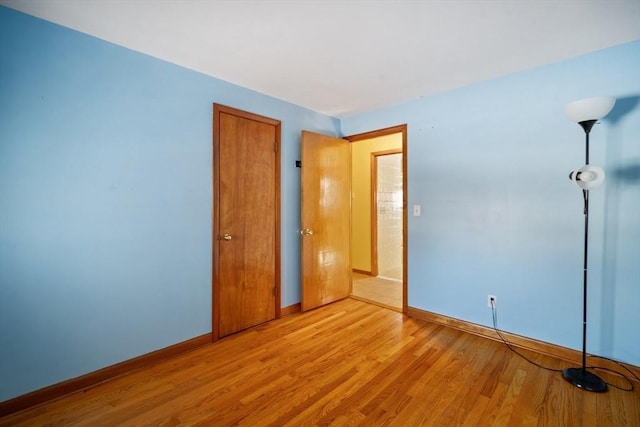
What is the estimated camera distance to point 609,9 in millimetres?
1653

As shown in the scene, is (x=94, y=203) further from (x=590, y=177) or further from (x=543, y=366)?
(x=543, y=366)

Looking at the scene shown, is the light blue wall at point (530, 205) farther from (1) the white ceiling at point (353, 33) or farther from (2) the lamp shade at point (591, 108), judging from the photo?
(2) the lamp shade at point (591, 108)

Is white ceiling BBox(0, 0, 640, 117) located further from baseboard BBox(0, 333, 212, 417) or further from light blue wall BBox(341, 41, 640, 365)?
baseboard BBox(0, 333, 212, 417)

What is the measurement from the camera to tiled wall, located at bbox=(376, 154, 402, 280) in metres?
→ 4.91

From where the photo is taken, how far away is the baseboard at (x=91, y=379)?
166cm

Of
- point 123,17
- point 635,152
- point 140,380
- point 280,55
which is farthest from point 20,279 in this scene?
point 635,152

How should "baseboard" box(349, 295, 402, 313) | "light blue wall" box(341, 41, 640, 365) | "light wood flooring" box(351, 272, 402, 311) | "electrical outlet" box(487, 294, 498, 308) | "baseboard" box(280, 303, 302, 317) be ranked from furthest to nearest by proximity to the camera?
"light wood flooring" box(351, 272, 402, 311) → "baseboard" box(349, 295, 402, 313) → "baseboard" box(280, 303, 302, 317) → "electrical outlet" box(487, 294, 498, 308) → "light blue wall" box(341, 41, 640, 365)

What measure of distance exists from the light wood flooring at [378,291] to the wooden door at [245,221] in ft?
4.34

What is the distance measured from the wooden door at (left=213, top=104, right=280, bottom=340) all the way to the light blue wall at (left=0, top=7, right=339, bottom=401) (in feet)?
0.41

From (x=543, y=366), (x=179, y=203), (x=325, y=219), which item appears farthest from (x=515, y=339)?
(x=179, y=203)

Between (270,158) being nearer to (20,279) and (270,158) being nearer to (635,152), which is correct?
(20,279)

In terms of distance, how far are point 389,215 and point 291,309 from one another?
105 inches

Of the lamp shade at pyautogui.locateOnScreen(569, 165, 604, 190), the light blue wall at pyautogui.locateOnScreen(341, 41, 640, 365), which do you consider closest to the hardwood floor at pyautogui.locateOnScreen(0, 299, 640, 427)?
the light blue wall at pyautogui.locateOnScreen(341, 41, 640, 365)

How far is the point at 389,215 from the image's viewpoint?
16.5ft
